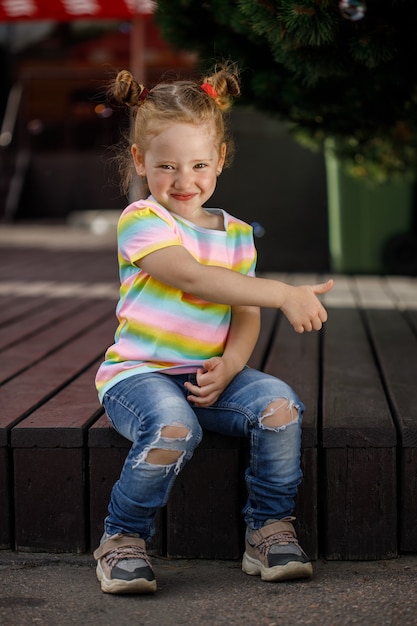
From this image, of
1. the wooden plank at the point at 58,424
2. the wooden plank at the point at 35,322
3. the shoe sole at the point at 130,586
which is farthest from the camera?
the wooden plank at the point at 35,322

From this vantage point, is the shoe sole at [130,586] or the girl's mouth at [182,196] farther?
the girl's mouth at [182,196]

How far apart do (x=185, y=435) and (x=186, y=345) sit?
0.23 metres

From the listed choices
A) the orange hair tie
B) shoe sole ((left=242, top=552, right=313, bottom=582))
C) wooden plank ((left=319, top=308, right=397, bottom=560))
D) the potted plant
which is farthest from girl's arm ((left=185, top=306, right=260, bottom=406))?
the potted plant

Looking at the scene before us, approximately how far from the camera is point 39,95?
13.5 meters

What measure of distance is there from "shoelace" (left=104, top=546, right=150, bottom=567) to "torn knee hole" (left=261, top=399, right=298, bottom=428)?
14.3 inches

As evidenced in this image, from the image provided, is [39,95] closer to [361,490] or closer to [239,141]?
[239,141]

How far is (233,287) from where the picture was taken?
214cm

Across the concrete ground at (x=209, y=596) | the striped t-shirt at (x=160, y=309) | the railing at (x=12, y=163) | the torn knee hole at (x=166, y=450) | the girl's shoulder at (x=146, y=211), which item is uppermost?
the railing at (x=12, y=163)

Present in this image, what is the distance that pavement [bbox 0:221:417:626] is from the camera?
1.94 m

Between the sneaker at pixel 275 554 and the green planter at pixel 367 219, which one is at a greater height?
the green planter at pixel 367 219

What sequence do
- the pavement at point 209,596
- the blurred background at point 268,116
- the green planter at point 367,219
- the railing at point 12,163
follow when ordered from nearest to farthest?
the pavement at point 209,596
the blurred background at point 268,116
the green planter at point 367,219
the railing at point 12,163

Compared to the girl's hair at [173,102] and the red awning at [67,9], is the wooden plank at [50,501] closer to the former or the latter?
the girl's hair at [173,102]

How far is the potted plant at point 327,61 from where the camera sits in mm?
2734

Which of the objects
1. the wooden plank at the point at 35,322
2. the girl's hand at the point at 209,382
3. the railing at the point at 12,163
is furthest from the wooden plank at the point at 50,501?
the railing at the point at 12,163
